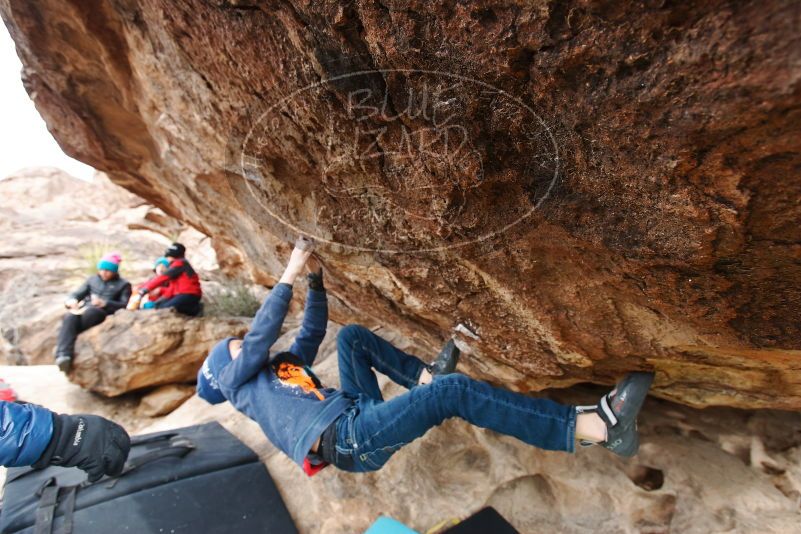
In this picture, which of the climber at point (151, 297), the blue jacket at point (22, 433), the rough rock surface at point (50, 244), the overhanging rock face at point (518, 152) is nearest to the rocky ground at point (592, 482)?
the overhanging rock face at point (518, 152)

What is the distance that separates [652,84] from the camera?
92cm

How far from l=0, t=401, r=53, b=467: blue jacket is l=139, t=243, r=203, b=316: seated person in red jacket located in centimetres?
280

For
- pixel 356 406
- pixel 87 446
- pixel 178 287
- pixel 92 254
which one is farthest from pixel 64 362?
pixel 92 254

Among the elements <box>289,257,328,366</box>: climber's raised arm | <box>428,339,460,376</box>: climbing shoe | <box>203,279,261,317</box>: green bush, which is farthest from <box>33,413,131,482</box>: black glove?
<box>203,279,261,317</box>: green bush

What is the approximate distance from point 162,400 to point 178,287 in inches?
50.5

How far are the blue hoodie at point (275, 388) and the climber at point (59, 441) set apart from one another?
624 mm

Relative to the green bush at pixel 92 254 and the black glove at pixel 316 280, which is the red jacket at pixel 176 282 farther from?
the green bush at pixel 92 254

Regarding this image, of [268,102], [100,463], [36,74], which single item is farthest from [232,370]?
[36,74]

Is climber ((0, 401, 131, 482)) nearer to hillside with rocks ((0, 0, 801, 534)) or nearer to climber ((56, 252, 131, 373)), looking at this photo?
hillside with rocks ((0, 0, 801, 534))

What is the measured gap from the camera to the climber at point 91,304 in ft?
14.6

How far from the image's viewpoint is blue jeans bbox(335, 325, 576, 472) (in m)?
1.97

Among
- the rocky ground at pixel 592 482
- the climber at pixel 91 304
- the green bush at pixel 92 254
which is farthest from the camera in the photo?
the green bush at pixel 92 254

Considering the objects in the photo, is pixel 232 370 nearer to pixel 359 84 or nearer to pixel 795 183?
pixel 359 84

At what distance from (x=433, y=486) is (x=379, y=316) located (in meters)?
1.12
